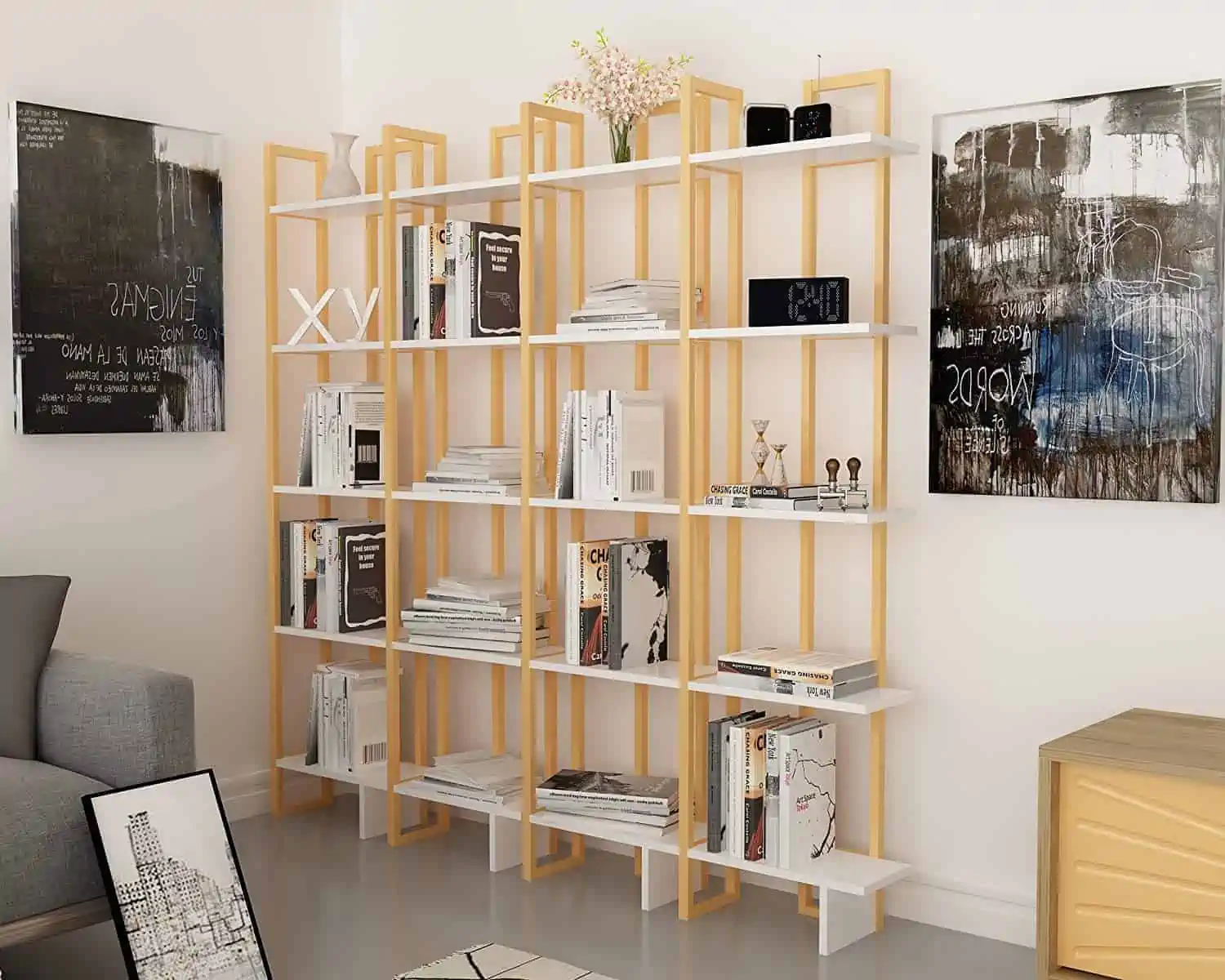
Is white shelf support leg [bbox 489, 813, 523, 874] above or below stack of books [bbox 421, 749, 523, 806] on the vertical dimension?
below

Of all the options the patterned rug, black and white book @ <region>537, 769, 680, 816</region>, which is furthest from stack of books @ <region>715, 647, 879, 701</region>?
the patterned rug

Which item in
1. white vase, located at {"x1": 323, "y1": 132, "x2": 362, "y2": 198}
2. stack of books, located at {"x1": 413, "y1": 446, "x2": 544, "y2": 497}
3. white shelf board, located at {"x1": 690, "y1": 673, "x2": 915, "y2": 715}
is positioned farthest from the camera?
white vase, located at {"x1": 323, "y1": 132, "x2": 362, "y2": 198}

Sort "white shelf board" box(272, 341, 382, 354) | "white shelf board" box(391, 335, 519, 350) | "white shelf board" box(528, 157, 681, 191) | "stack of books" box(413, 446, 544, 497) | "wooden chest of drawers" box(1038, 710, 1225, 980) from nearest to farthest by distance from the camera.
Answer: "wooden chest of drawers" box(1038, 710, 1225, 980) → "white shelf board" box(528, 157, 681, 191) → "white shelf board" box(391, 335, 519, 350) → "stack of books" box(413, 446, 544, 497) → "white shelf board" box(272, 341, 382, 354)

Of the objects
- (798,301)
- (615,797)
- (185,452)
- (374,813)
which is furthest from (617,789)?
(185,452)

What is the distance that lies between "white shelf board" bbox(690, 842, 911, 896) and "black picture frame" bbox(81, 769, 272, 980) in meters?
1.06

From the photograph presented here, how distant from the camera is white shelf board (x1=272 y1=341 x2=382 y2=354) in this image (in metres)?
4.11

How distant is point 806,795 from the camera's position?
334 cm

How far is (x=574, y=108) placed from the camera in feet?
13.4

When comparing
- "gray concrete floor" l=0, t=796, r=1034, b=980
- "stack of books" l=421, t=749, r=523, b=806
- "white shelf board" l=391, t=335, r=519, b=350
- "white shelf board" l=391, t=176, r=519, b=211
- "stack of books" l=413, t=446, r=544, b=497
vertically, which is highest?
"white shelf board" l=391, t=176, r=519, b=211

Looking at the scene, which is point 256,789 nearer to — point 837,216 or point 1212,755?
point 837,216

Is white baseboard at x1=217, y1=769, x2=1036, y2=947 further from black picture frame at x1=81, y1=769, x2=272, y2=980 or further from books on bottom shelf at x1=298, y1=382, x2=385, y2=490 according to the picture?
books on bottom shelf at x1=298, y1=382, x2=385, y2=490

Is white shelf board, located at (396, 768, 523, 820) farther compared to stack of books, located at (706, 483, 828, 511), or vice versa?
white shelf board, located at (396, 768, 523, 820)

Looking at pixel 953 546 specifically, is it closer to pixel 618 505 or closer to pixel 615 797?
pixel 618 505

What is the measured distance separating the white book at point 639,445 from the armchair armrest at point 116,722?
117cm
